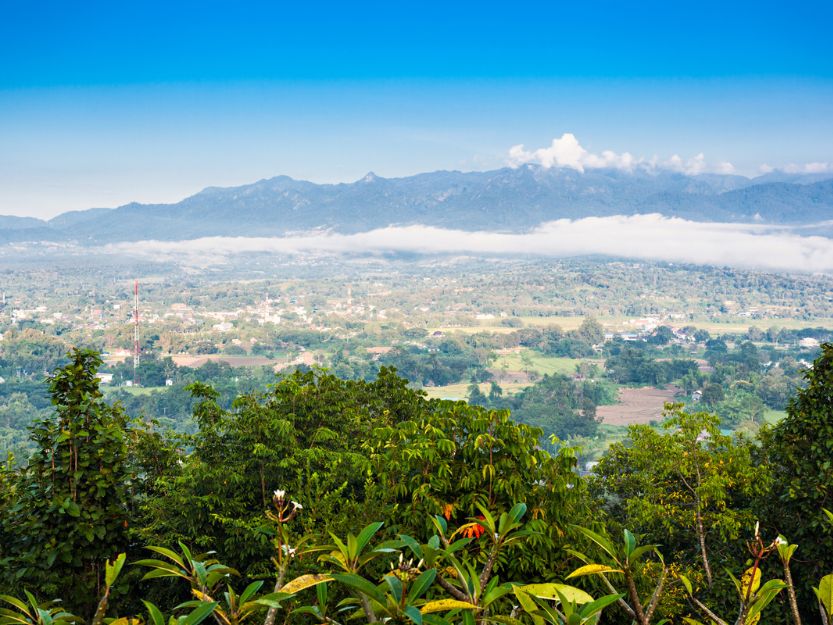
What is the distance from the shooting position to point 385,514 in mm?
3809

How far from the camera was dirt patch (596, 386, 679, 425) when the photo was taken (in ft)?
119

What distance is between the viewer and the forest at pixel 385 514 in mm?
1713

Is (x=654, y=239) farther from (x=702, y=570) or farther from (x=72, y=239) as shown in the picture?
(x=702, y=570)

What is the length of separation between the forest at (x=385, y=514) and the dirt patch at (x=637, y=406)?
94.3ft

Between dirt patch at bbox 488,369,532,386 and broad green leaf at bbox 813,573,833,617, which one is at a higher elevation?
broad green leaf at bbox 813,573,833,617

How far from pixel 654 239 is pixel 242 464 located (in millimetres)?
194625

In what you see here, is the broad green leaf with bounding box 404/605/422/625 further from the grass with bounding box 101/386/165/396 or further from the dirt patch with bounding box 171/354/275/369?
the dirt patch with bounding box 171/354/275/369

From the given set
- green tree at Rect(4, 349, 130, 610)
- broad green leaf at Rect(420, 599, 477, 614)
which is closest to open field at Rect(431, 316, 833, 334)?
green tree at Rect(4, 349, 130, 610)

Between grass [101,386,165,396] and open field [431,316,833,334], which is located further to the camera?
open field [431,316,833,334]

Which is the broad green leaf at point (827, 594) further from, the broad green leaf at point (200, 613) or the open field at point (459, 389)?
the open field at point (459, 389)

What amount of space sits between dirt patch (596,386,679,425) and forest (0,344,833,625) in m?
28.7

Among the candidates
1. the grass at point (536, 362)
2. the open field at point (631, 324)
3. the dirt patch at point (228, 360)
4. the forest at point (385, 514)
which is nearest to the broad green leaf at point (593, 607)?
the forest at point (385, 514)

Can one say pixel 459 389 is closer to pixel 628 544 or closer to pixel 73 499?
pixel 73 499

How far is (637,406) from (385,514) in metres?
39.9
